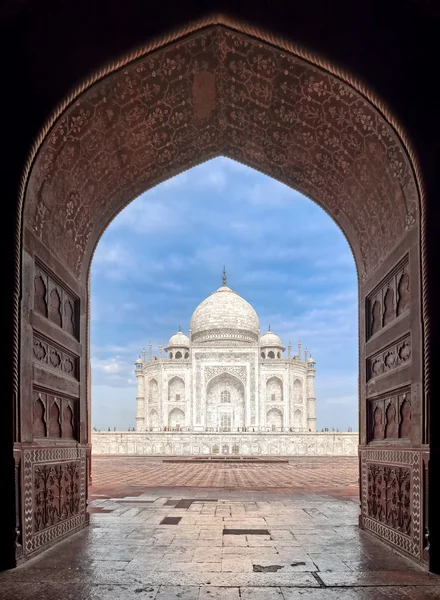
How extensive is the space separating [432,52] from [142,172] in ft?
10.2

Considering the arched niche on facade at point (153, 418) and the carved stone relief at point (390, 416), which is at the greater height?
the carved stone relief at point (390, 416)

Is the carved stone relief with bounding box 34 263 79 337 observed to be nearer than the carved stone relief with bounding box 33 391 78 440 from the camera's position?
No

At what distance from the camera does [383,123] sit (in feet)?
14.9

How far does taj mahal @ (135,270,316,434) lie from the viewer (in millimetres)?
33906

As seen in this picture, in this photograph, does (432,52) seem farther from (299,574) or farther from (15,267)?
(299,574)

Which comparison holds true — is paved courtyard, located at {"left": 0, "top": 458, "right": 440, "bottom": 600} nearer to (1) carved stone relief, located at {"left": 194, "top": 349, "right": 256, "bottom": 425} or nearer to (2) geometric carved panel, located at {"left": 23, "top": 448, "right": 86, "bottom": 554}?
(2) geometric carved panel, located at {"left": 23, "top": 448, "right": 86, "bottom": 554}

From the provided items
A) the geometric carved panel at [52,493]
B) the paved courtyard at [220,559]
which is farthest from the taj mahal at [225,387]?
the geometric carved panel at [52,493]

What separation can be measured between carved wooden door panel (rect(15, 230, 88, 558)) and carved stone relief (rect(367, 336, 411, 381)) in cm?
291

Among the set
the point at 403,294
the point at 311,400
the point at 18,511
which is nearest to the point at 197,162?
the point at 403,294

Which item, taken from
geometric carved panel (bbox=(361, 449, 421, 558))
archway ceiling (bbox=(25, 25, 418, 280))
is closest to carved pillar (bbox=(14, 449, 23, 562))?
archway ceiling (bbox=(25, 25, 418, 280))

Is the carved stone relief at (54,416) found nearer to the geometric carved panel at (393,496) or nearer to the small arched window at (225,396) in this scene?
the geometric carved panel at (393,496)

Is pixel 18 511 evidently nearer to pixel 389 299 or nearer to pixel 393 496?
pixel 393 496

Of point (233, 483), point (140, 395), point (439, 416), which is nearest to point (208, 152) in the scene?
point (439, 416)

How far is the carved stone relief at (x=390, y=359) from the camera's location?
4730 millimetres
